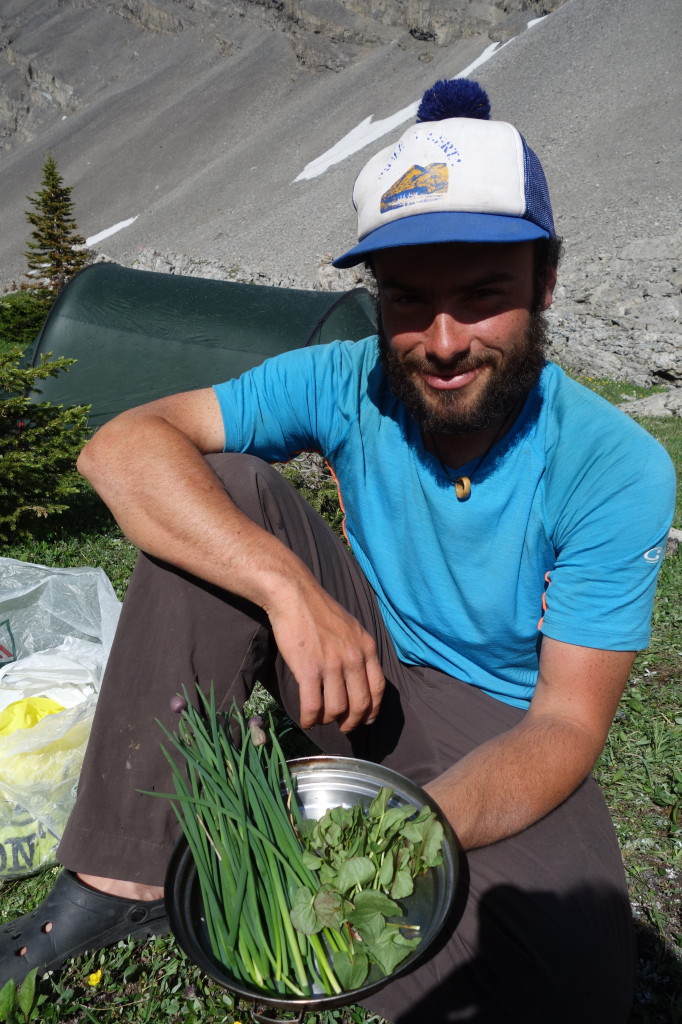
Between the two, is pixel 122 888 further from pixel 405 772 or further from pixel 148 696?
pixel 405 772

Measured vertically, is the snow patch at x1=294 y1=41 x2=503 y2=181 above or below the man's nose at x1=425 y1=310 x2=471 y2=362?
below

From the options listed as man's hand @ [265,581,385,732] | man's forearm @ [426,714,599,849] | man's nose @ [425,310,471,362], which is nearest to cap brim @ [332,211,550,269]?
man's nose @ [425,310,471,362]

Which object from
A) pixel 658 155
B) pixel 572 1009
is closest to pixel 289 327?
pixel 572 1009

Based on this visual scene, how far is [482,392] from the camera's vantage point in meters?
2.02

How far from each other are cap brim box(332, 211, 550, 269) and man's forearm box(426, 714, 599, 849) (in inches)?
45.6

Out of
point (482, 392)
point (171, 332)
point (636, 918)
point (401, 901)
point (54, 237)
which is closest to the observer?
point (401, 901)

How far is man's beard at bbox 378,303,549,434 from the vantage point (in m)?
2.03

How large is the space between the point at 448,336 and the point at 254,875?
1.34 meters

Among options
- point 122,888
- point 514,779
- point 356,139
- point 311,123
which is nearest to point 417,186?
point 514,779

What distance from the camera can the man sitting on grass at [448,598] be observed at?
1.72 meters

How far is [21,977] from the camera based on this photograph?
6.37ft

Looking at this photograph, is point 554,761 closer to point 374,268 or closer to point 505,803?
point 505,803

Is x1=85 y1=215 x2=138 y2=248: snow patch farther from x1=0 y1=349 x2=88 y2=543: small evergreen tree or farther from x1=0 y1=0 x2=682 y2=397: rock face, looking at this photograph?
x1=0 y1=349 x2=88 y2=543: small evergreen tree

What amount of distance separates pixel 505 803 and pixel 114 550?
4.44 metres
